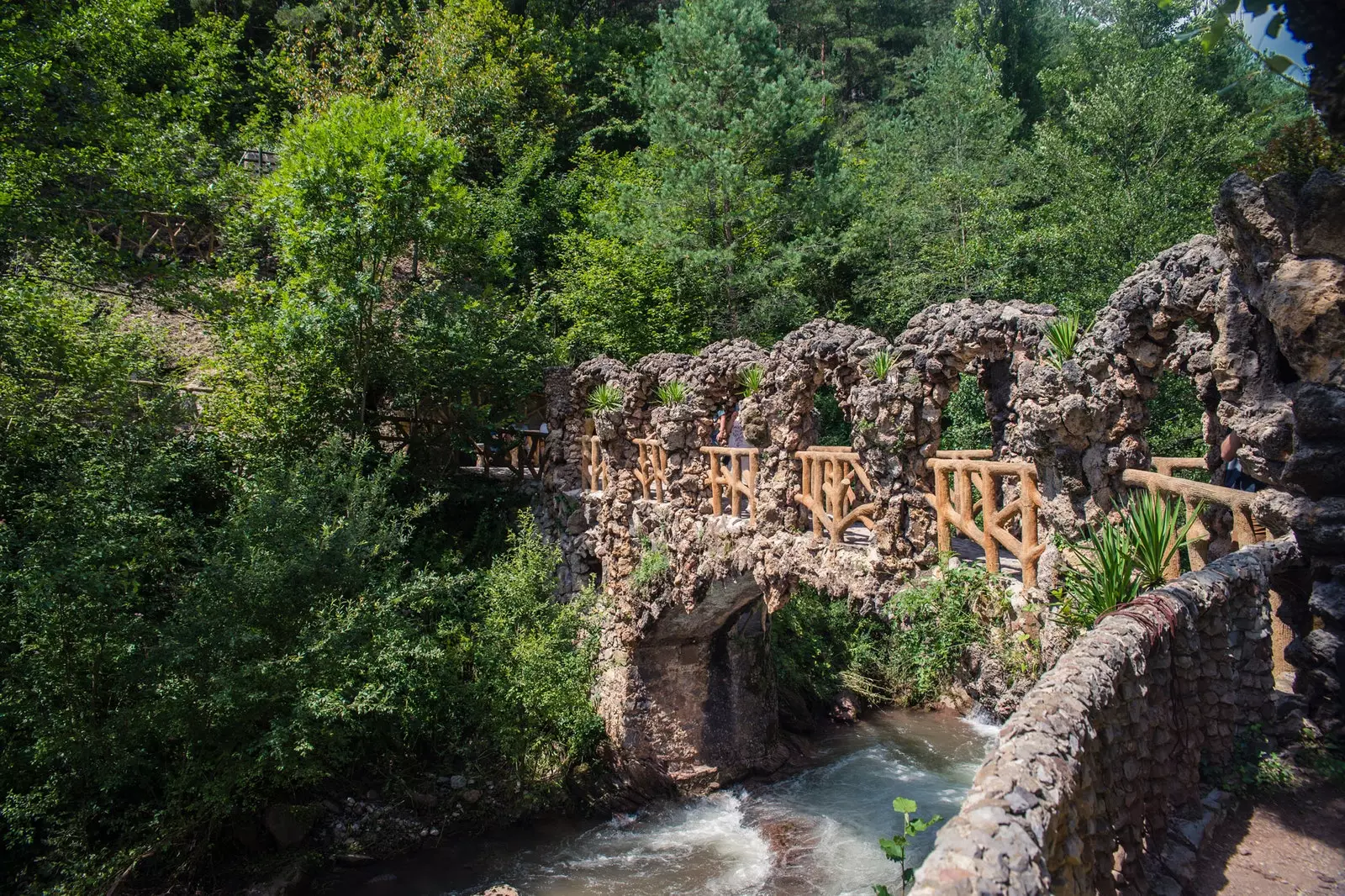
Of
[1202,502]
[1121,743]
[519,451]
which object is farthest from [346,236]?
[1121,743]

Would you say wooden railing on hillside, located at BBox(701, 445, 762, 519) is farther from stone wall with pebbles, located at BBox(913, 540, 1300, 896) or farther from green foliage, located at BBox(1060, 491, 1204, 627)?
stone wall with pebbles, located at BBox(913, 540, 1300, 896)

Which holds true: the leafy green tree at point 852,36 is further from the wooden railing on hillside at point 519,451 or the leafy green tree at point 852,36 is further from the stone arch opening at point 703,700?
the stone arch opening at point 703,700

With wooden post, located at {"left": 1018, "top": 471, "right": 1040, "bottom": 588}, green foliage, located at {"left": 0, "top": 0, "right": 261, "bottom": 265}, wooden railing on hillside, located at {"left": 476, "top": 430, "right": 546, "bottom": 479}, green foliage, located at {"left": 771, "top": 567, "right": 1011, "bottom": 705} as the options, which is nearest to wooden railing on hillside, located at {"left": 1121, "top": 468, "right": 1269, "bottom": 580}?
wooden post, located at {"left": 1018, "top": 471, "right": 1040, "bottom": 588}

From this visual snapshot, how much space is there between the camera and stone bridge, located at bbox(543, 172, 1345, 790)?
5.80 meters

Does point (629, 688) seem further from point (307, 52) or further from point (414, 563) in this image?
point (307, 52)

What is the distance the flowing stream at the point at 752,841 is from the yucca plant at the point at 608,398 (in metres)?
6.58

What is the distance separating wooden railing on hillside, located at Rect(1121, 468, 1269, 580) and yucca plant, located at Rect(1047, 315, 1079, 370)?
1.11m

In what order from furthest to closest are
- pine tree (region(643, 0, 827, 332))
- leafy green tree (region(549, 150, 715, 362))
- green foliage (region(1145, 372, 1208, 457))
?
pine tree (region(643, 0, 827, 332)), leafy green tree (region(549, 150, 715, 362)), green foliage (region(1145, 372, 1208, 457))

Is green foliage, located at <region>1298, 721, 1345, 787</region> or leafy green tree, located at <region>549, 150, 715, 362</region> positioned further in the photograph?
leafy green tree, located at <region>549, 150, 715, 362</region>

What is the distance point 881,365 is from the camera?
8930 mm

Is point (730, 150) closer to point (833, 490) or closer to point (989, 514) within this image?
point (833, 490)

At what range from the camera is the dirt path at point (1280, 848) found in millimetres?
4281

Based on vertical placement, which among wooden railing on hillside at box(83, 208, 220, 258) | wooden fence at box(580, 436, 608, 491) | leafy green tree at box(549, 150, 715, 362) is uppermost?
wooden railing on hillside at box(83, 208, 220, 258)

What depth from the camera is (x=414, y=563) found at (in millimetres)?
16672
